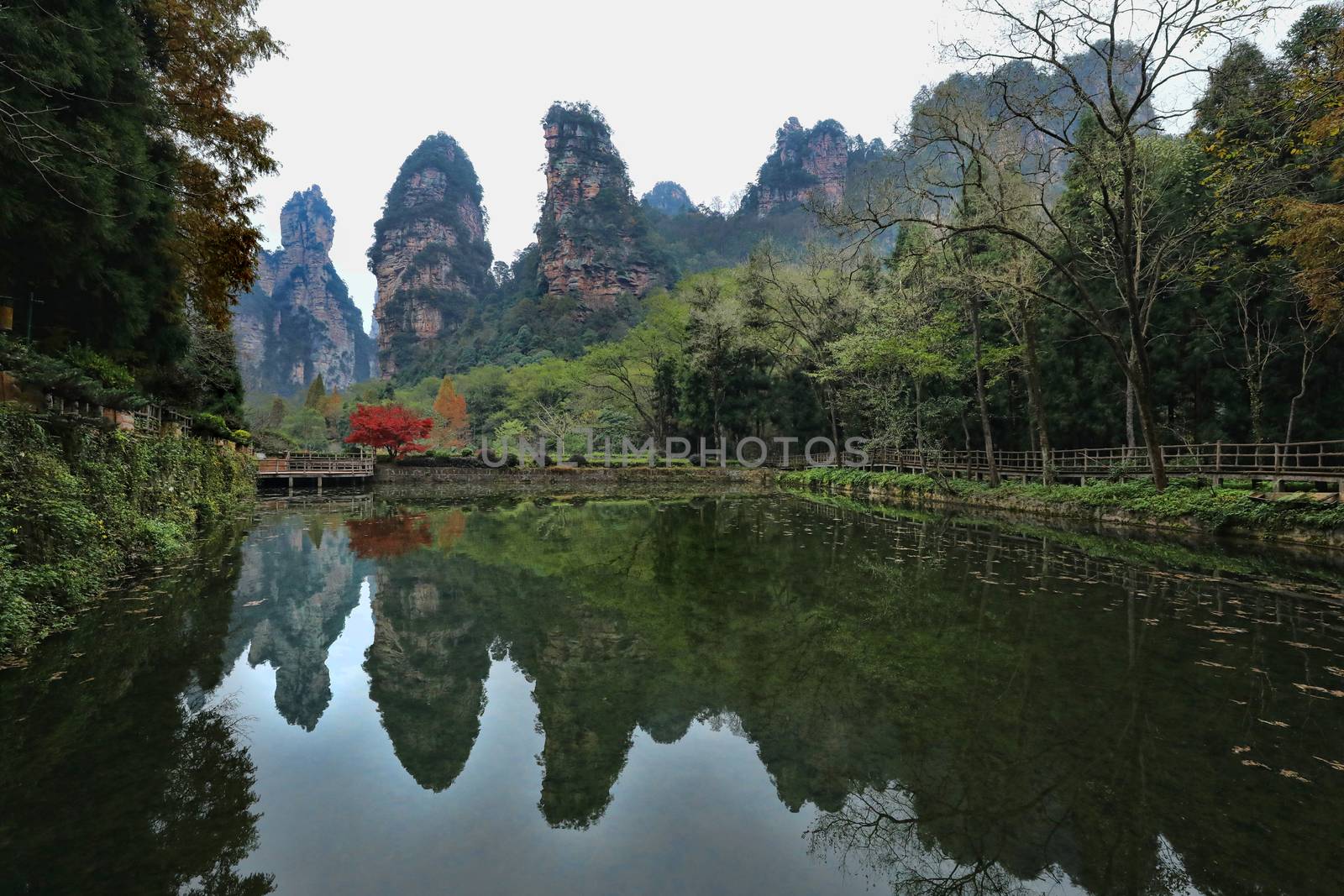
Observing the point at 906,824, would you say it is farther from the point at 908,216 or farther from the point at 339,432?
the point at 339,432

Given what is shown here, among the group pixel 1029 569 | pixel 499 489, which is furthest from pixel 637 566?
pixel 499 489

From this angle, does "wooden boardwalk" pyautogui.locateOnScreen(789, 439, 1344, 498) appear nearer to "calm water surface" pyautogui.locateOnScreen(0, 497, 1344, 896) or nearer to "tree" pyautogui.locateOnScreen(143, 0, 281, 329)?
"calm water surface" pyautogui.locateOnScreen(0, 497, 1344, 896)

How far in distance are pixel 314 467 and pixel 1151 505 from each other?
32.6 meters

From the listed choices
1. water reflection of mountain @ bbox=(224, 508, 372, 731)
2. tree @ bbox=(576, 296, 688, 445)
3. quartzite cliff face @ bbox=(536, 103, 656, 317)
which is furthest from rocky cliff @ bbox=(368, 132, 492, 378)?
water reflection of mountain @ bbox=(224, 508, 372, 731)

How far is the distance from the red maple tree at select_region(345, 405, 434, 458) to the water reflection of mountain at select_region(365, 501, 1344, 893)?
28.9m

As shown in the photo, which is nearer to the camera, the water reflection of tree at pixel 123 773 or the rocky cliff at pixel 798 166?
the water reflection of tree at pixel 123 773

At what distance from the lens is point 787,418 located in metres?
35.3

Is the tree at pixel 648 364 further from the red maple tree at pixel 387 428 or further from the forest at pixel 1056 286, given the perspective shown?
the red maple tree at pixel 387 428

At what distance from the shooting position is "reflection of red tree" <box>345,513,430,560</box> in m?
9.98

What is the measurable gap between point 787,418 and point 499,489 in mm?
16680

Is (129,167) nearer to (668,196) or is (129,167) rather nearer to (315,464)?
(315,464)

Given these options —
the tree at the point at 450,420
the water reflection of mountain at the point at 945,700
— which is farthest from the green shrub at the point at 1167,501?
the tree at the point at 450,420

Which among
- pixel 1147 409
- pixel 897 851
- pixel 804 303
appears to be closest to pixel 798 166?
pixel 804 303

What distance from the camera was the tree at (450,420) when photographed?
5134cm
